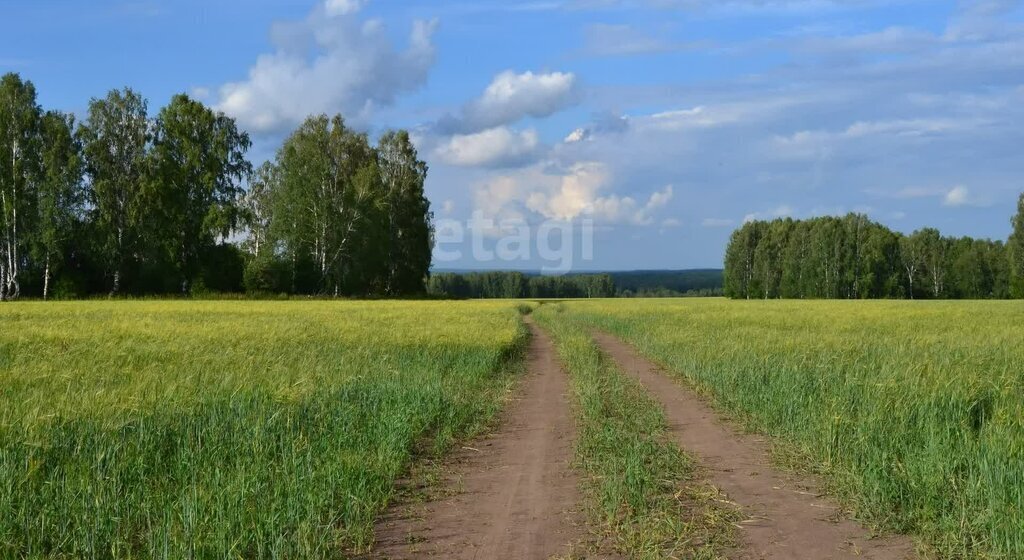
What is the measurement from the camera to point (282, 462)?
21.8ft

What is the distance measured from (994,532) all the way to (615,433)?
399 centimetres

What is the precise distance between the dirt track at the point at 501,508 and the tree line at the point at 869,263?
10015 cm

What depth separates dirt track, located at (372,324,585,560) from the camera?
4984mm

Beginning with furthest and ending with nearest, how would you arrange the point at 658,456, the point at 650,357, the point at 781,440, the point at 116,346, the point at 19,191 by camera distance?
the point at 19,191 → the point at 650,357 → the point at 116,346 → the point at 781,440 → the point at 658,456

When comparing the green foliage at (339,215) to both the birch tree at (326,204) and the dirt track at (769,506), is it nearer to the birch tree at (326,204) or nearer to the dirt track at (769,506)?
the birch tree at (326,204)

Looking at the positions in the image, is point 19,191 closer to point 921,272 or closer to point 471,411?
point 471,411

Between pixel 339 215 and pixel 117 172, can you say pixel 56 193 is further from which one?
pixel 339 215

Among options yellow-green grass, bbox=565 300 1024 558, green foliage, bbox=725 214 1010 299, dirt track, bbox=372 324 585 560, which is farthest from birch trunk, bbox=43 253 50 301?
green foliage, bbox=725 214 1010 299

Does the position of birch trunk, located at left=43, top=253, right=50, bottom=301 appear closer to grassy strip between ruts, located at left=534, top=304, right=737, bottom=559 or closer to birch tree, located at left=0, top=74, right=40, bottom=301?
birch tree, located at left=0, top=74, right=40, bottom=301

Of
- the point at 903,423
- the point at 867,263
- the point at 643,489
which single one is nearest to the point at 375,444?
the point at 643,489

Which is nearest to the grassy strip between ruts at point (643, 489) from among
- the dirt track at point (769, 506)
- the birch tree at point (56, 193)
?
the dirt track at point (769, 506)

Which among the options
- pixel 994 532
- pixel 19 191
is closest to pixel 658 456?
pixel 994 532

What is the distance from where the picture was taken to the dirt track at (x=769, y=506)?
4941mm

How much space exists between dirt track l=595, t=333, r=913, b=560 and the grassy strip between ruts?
0.20 metres
